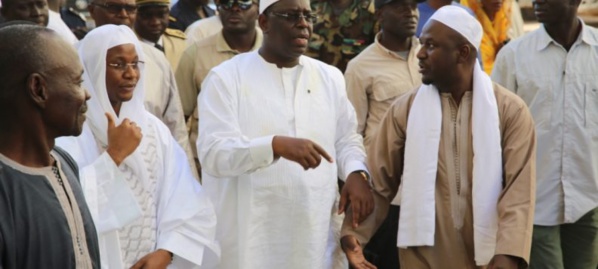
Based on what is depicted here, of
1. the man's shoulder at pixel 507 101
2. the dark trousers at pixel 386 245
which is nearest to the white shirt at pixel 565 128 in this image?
the dark trousers at pixel 386 245

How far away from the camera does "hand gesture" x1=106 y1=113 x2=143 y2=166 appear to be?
17.4 ft

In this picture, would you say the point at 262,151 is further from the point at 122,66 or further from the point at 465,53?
the point at 465,53

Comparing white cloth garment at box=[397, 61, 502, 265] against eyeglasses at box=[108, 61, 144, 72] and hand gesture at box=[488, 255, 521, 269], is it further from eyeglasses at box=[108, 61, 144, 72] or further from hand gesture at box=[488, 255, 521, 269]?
eyeglasses at box=[108, 61, 144, 72]

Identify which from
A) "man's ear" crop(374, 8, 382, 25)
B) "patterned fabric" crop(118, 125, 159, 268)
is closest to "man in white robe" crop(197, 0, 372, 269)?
"patterned fabric" crop(118, 125, 159, 268)

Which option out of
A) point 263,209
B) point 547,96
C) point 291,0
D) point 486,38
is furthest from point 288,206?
point 486,38

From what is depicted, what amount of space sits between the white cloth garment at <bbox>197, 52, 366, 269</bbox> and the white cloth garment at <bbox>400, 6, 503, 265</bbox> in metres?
0.37

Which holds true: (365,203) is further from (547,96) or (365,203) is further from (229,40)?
(229,40)

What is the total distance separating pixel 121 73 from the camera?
5734 mm

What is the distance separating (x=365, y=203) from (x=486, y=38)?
145 inches

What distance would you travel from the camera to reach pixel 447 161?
589cm

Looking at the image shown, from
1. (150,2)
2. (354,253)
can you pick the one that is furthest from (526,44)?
(150,2)

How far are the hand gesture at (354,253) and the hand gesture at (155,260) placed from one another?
3.04 feet

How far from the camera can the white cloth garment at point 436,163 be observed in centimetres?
572

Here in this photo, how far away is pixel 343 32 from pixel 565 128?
2.08 meters
